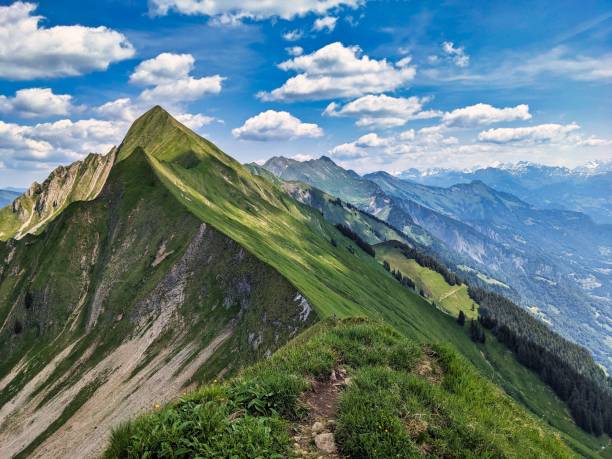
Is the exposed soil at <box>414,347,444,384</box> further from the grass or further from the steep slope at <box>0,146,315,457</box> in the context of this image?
the steep slope at <box>0,146,315,457</box>

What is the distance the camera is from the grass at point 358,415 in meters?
9.20

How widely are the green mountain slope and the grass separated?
4129 cm

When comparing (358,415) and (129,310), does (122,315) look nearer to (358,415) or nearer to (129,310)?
(129,310)

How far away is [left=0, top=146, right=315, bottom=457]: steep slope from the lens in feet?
218

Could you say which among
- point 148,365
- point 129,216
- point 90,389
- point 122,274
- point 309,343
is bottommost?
point 90,389

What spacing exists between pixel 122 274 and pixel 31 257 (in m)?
56.5

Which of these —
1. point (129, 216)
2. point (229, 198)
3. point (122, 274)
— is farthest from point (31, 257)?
point (229, 198)

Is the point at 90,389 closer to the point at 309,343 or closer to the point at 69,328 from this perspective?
the point at 69,328

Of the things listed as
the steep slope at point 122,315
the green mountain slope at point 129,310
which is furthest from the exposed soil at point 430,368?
the green mountain slope at point 129,310

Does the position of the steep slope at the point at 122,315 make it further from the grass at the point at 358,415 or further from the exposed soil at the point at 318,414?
the exposed soil at the point at 318,414

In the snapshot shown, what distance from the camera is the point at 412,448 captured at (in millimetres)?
9906

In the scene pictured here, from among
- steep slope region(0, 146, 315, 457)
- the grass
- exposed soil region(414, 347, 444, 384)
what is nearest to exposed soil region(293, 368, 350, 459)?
the grass

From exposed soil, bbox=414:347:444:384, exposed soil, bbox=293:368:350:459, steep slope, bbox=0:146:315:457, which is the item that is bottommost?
steep slope, bbox=0:146:315:457

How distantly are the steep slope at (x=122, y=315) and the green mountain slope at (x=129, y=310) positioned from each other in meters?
0.29
